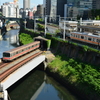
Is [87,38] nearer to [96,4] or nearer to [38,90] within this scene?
[38,90]

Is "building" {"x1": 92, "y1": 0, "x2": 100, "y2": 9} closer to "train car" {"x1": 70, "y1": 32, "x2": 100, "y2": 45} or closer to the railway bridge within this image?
"train car" {"x1": 70, "y1": 32, "x2": 100, "y2": 45}

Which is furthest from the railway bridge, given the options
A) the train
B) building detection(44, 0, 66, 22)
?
building detection(44, 0, 66, 22)

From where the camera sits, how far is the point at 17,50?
3388cm

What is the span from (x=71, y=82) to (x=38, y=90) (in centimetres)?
558

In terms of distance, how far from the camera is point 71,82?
27.3 meters

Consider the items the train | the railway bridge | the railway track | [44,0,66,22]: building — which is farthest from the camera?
[44,0,66,22]: building

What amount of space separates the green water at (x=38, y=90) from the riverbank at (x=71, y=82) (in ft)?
2.65

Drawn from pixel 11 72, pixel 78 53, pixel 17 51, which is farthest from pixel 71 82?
pixel 17 51

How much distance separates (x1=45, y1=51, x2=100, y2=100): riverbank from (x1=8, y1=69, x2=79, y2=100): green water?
31.8 inches

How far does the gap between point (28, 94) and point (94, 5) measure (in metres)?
88.3

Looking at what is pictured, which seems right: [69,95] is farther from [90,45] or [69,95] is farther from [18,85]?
[90,45]

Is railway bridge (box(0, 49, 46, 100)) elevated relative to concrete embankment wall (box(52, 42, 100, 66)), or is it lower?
lower

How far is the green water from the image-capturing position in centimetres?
2620

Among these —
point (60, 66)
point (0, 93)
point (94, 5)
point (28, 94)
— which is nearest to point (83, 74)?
point (60, 66)
